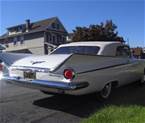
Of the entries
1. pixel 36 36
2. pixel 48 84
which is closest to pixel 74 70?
pixel 48 84

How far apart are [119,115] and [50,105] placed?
1689 mm

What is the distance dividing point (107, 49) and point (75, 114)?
2.24 metres

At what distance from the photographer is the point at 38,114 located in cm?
545

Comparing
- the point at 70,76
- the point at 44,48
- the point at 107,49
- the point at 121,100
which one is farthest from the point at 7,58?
the point at 44,48

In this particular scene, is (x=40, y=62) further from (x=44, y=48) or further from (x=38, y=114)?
(x=44, y=48)

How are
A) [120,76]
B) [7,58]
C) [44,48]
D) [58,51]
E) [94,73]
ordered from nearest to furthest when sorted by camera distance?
1. [94,73]
2. [7,58]
3. [120,76]
4. [58,51]
5. [44,48]

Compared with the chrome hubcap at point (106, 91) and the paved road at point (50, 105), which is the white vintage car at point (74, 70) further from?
the paved road at point (50, 105)

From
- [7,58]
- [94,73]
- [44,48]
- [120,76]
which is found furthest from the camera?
[44,48]

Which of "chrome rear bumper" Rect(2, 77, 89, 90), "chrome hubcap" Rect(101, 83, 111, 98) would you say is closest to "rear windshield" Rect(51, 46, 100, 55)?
"chrome hubcap" Rect(101, 83, 111, 98)

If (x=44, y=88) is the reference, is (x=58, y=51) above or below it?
above

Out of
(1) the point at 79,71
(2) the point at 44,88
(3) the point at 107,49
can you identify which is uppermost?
(3) the point at 107,49

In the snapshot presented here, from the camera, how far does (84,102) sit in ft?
21.8

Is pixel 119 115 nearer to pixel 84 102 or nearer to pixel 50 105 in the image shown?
pixel 84 102

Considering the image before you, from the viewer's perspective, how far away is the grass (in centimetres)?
494
